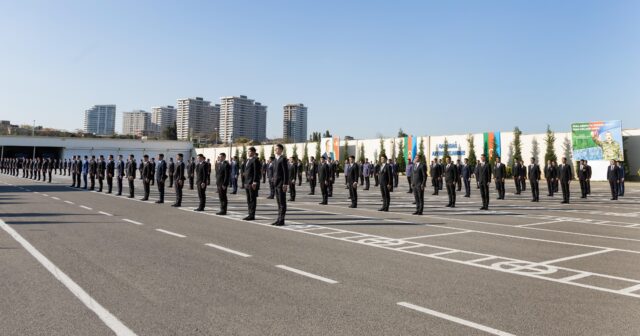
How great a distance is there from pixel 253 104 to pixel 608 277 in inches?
7651

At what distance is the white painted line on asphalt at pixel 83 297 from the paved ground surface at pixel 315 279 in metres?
0.04

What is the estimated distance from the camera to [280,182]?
484 inches

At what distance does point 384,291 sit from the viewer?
563 centimetres

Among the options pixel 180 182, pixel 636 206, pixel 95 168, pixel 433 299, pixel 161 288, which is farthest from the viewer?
pixel 95 168

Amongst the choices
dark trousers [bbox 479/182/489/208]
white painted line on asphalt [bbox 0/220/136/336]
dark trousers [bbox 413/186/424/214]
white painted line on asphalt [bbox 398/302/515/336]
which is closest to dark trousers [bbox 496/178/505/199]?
dark trousers [bbox 479/182/489/208]

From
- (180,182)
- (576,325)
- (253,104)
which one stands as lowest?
(576,325)

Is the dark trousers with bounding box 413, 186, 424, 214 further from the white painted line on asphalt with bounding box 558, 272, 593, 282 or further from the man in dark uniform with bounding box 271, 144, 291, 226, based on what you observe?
the white painted line on asphalt with bounding box 558, 272, 593, 282

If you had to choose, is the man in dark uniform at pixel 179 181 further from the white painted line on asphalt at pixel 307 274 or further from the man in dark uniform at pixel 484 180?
the man in dark uniform at pixel 484 180

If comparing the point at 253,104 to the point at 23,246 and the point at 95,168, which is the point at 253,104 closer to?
the point at 95,168

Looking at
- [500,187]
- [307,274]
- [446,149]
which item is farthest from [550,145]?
[307,274]

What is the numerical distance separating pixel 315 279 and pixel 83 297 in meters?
2.84

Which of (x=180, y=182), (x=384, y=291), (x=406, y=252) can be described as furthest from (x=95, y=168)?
(x=384, y=291)

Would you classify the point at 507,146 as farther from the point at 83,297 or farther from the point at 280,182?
the point at 83,297

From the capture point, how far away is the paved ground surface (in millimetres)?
4438
